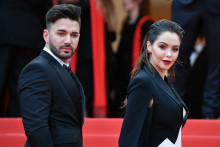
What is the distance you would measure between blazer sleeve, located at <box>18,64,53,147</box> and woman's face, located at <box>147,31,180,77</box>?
643 mm

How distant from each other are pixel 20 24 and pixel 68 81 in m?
2.07

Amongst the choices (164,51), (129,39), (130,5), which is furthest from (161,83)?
(130,5)

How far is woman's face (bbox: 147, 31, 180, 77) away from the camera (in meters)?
2.49

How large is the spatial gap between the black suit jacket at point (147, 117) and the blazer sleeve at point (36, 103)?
1.41 feet

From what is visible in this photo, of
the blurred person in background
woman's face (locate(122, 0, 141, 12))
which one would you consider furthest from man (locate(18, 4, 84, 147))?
woman's face (locate(122, 0, 141, 12))

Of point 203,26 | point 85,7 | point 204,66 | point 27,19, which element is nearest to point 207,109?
point 203,26

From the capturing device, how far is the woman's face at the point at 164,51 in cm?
249

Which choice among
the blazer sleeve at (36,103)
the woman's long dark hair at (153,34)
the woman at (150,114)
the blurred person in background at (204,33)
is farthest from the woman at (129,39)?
the blazer sleeve at (36,103)

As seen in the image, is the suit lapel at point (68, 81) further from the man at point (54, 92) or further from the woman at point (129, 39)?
the woman at point (129, 39)

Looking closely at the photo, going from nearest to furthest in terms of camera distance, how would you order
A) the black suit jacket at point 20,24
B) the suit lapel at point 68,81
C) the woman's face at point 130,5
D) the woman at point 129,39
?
the suit lapel at point 68,81 → the black suit jacket at point 20,24 → the woman at point 129,39 → the woman's face at point 130,5

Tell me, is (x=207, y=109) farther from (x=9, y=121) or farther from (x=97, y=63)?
(x=9, y=121)

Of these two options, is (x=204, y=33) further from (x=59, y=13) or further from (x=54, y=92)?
(x=54, y=92)

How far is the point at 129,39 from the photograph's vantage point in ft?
16.5

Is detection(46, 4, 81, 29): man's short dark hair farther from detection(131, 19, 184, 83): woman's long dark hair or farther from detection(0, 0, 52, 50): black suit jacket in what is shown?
detection(0, 0, 52, 50): black suit jacket
